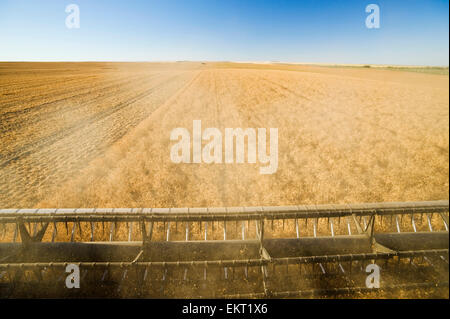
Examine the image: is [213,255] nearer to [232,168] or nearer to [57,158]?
[232,168]

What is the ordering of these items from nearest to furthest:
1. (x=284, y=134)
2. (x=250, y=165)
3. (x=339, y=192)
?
(x=339, y=192)
(x=250, y=165)
(x=284, y=134)

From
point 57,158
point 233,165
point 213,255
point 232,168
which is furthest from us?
point 57,158

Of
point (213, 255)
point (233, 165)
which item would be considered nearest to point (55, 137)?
point (233, 165)

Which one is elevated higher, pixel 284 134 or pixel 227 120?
pixel 227 120

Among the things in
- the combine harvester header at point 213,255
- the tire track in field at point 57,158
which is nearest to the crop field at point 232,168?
the tire track in field at point 57,158

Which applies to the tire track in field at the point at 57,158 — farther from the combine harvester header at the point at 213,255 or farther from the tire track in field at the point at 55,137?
the combine harvester header at the point at 213,255

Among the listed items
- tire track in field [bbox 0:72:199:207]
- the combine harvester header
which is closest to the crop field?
tire track in field [bbox 0:72:199:207]

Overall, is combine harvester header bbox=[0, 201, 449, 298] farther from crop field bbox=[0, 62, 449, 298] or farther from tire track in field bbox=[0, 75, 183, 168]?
tire track in field bbox=[0, 75, 183, 168]

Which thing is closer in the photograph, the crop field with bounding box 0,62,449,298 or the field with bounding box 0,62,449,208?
the crop field with bounding box 0,62,449,298

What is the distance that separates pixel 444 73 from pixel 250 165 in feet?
18.8

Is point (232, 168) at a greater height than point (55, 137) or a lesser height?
lesser

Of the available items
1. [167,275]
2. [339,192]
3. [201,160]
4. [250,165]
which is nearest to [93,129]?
[201,160]
